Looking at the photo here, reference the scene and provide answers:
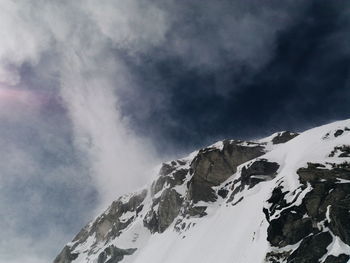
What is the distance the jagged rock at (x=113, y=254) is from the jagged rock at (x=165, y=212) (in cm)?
999

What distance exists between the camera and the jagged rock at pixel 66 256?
578 ft

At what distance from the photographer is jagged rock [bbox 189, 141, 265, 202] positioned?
122125 mm

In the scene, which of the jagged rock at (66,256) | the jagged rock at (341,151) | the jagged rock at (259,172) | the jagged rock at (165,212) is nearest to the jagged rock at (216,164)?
the jagged rock at (165,212)

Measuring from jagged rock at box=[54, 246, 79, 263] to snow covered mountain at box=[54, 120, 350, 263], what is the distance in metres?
0.56

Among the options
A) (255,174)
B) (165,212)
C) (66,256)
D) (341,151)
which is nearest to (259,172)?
(255,174)

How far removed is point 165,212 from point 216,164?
21.5 meters

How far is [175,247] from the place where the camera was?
10644cm

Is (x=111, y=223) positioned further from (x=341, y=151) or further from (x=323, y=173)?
(x=323, y=173)

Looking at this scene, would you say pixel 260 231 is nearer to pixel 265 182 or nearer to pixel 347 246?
pixel 347 246

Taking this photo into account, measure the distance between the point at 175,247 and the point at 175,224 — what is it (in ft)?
53.4

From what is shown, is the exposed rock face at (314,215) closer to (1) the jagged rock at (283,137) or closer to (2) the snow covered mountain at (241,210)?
(2) the snow covered mountain at (241,210)

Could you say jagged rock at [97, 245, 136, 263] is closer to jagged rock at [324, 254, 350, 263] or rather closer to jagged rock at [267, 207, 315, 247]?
jagged rock at [267, 207, 315, 247]

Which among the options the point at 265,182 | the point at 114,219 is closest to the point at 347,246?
the point at 265,182

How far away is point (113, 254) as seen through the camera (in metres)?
139
